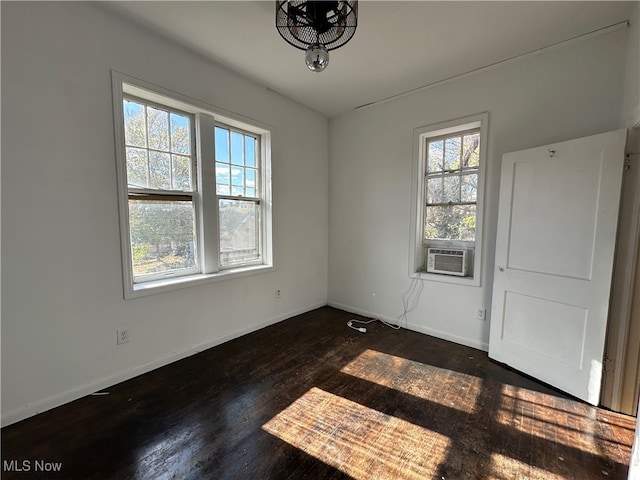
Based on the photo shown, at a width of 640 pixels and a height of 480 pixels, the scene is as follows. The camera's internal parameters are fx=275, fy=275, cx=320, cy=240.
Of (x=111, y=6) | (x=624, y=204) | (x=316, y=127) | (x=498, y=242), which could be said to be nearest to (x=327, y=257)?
(x=316, y=127)

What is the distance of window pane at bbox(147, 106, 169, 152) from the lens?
237 centimetres

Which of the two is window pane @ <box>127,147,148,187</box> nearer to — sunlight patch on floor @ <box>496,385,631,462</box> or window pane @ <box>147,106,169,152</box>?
window pane @ <box>147,106,169,152</box>

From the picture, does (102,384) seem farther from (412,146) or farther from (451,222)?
(412,146)

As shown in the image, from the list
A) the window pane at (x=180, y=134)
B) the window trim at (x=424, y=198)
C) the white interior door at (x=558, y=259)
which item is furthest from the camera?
the window trim at (x=424, y=198)

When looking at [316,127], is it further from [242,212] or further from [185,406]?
[185,406]

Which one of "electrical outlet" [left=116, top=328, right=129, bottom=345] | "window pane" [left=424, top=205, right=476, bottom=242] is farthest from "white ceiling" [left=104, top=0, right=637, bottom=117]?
"electrical outlet" [left=116, top=328, right=129, bottom=345]

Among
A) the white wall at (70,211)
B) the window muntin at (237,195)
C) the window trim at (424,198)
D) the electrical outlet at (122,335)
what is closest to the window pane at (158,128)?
the white wall at (70,211)

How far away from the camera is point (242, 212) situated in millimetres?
3131

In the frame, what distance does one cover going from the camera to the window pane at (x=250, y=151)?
314cm

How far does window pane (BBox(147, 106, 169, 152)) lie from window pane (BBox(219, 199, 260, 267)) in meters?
0.74

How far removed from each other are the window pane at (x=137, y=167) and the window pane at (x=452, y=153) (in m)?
3.00

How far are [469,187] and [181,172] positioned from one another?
2.92 meters

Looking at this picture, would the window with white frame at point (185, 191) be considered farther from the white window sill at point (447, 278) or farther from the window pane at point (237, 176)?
the white window sill at point (447, 278)

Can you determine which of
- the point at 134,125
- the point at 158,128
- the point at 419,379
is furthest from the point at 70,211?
the point at 419,379
